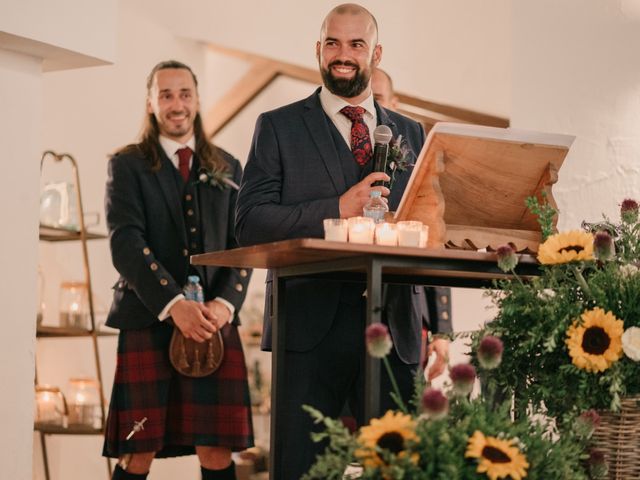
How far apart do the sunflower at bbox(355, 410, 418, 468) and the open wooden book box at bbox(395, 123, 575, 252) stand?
0.55 metres

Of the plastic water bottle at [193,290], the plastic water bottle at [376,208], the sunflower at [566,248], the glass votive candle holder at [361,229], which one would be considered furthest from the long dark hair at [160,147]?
the sunflower at [566,248]

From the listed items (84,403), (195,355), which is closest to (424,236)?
(195,355)

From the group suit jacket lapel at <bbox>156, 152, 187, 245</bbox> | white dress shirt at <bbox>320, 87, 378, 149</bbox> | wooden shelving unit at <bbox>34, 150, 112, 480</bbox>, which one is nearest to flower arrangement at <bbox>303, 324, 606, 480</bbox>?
white dress shirt at <bbox>320, 87, 378, 149</bbox>

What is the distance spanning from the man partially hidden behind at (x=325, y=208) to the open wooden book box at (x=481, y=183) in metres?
0.15

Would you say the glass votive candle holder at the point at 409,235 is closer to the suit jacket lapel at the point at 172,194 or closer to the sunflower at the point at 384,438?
the sunflower at the point at 384,438

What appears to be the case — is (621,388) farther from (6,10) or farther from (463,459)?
(6,10)

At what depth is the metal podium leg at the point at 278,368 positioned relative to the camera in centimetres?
246

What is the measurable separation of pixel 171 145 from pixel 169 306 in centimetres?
69

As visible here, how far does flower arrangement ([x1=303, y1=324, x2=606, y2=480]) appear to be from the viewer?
1803 mm

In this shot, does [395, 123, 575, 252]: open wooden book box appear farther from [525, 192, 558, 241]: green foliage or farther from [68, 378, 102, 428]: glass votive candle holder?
[68, 378, 102, 428]: glass votive candle holder

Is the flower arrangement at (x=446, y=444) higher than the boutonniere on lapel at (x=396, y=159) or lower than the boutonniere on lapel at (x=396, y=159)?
lower

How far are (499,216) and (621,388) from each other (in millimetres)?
505

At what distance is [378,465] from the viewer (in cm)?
182

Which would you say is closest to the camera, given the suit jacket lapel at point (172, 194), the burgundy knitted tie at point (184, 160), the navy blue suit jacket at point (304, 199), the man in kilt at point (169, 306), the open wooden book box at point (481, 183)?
the open wooden book box at point (481, 183)
